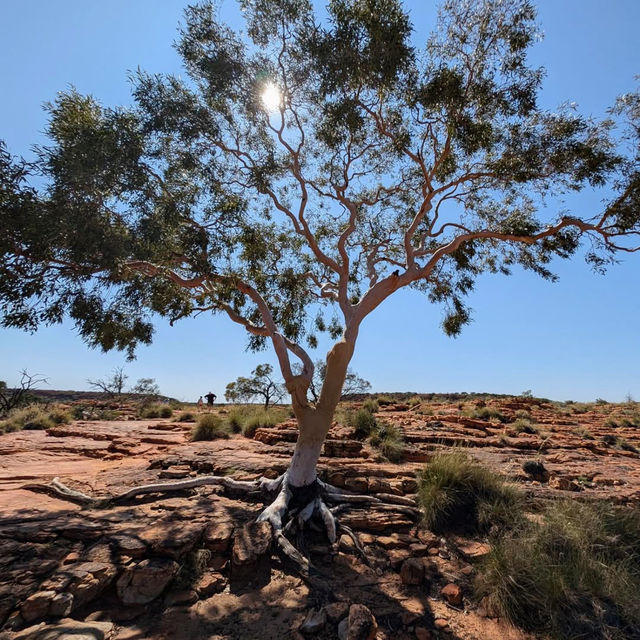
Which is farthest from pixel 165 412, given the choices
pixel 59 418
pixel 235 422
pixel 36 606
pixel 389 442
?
pixel 36 606

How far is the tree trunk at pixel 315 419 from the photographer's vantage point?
672 cm

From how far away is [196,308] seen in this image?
8.53 m

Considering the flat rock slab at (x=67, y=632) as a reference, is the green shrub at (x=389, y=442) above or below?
above

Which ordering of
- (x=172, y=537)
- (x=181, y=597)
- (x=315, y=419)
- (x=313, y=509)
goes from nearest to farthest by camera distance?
(x=181, y=597) → (x=172, y=537) → (x=313, y=509) → (x=315, y=419)

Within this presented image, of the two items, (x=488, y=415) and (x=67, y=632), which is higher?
(x=488, y=415)

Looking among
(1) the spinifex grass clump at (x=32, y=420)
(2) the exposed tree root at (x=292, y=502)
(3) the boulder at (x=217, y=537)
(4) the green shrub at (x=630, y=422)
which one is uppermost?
(4) the green shrub at (x=630, y=422)

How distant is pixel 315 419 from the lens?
6824 millimetres

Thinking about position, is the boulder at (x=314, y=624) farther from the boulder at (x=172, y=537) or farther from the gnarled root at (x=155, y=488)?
the gnarled root at (x=155, y=488)

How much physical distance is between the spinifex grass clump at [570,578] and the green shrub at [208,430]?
9.46 meters

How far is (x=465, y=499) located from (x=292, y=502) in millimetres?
2963

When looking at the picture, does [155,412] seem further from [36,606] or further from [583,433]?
[583,433]

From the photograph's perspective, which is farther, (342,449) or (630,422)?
(630,422)

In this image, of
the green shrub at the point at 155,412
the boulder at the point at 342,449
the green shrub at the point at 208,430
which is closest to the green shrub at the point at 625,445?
the boulder at the point at 342,449

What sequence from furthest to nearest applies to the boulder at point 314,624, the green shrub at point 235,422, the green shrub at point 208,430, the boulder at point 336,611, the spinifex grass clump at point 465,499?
the green shrub at point 235,422
the green shrub at point 208,430
the spinifex grass clump at point 465,499
the boulder at point 336,611
the boulder at point 314,624
